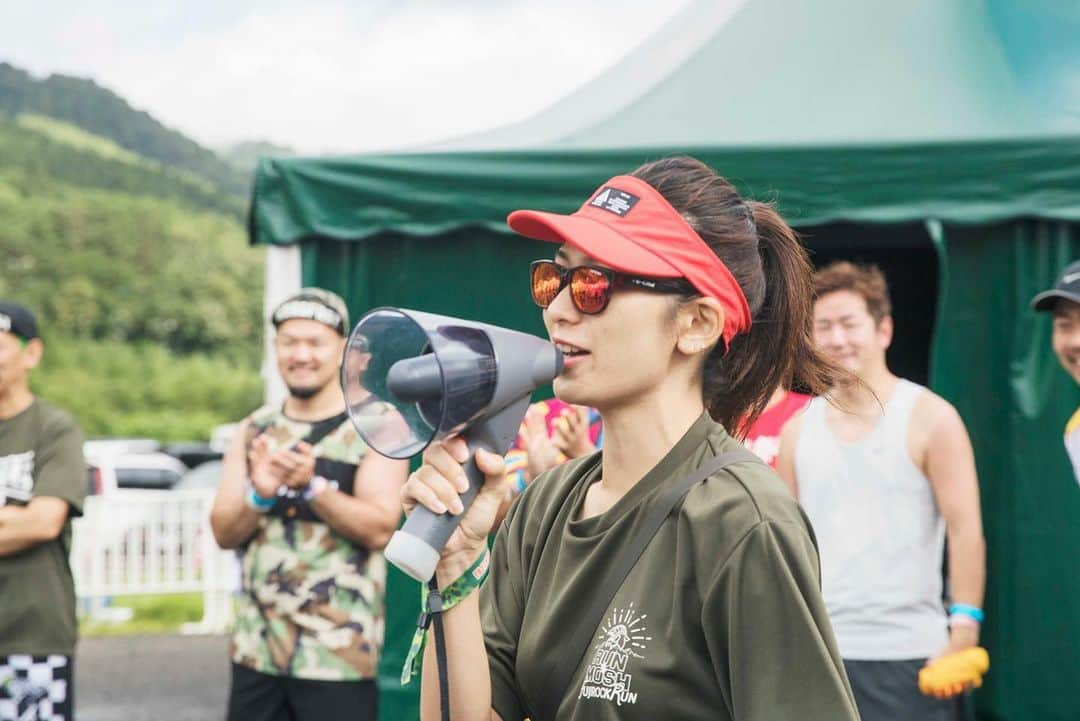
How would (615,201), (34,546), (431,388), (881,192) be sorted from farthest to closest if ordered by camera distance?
(881,192) < (34,546) < (615,201) < (431,388)

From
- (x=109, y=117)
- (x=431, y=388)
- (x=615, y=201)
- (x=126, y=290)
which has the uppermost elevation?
(x=109, y=117)

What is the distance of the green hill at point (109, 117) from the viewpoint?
55125mm

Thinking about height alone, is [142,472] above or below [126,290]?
below

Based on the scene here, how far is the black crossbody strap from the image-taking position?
1.80 m

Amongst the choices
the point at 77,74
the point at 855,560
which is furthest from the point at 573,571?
the point at 77,74

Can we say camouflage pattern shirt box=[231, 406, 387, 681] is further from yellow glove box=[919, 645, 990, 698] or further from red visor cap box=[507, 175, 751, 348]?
red visor cap box=[507, 175, 751, 348]

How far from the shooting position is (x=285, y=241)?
4.93 meters

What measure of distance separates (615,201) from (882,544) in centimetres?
231

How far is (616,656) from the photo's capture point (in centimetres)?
176

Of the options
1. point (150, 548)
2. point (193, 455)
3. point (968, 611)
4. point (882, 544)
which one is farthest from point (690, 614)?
point (193, 455)

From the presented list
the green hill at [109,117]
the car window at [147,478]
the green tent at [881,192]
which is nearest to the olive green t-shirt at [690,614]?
the green tent at [881,192]

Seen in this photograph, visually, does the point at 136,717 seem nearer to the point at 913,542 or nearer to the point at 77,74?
the point at 913,542

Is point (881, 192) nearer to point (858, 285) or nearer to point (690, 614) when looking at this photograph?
point (858, 285)

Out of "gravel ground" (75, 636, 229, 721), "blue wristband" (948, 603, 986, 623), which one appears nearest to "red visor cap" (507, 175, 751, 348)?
"blue wristband" (948, 603, 986, 623)
